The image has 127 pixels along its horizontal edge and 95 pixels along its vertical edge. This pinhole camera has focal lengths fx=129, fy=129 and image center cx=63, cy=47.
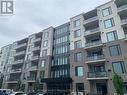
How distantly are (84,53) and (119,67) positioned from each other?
911 centimetres

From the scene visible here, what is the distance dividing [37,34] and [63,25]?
1261 cm

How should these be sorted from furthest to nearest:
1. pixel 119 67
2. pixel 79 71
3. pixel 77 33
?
pixel 77 33 < pixel 79 71 < pixel 119 67

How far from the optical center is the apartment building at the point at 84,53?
88.4 feet

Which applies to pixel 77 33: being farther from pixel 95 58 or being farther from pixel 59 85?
pixel 59 85

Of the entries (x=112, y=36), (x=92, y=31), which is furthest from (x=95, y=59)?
(x=92, y=31)

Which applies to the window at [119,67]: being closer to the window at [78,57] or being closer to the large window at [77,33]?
the window at [78,57]

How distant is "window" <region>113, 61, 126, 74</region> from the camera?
25.0 meters

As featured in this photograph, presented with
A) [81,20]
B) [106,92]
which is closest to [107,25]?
[81,20]

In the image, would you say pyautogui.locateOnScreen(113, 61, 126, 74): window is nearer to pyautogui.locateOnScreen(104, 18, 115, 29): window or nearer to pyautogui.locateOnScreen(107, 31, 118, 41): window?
pyautogui.locateOnScreen(107, 31, 118, 41): window

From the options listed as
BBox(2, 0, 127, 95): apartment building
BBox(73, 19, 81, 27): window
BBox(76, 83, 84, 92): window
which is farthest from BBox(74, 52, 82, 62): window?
BBox(73, 19, 81, 27): window

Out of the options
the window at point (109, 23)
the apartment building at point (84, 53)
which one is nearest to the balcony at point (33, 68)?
the apartment building at point (84, 53)

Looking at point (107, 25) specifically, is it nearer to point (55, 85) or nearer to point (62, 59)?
point (62, 59)

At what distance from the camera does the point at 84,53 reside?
32031 mm

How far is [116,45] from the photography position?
2711 centimetres
